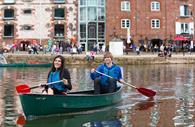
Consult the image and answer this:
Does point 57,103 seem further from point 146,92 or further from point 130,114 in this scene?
point 146,92

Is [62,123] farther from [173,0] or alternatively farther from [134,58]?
[173,0]

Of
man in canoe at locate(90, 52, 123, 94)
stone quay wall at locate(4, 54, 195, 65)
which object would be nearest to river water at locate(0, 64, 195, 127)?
man in canoe at locate(90, 52, 123, 94)

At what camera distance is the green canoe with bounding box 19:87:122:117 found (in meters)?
15.9

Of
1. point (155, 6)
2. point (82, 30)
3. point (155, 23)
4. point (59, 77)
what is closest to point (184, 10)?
point (155, 6)

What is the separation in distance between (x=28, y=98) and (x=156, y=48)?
59361 mm

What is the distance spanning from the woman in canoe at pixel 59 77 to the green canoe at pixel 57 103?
Result: 512 mm

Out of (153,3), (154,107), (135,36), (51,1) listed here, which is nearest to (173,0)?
(153,3)

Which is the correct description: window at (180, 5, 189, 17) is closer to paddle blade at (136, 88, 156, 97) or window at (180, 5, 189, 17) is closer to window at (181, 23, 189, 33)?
window at (181, 23, 189, 33)

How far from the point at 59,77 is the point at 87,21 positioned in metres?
61.0

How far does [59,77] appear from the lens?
1681 centimetres

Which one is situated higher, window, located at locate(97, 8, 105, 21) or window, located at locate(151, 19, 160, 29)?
window, located at locate(97, 8, 105, 21)

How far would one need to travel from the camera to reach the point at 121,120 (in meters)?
16.4

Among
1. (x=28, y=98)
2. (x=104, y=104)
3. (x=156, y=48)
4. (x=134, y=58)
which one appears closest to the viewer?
(x=28, y=98)

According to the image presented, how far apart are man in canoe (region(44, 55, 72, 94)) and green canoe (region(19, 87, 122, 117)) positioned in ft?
1.69
